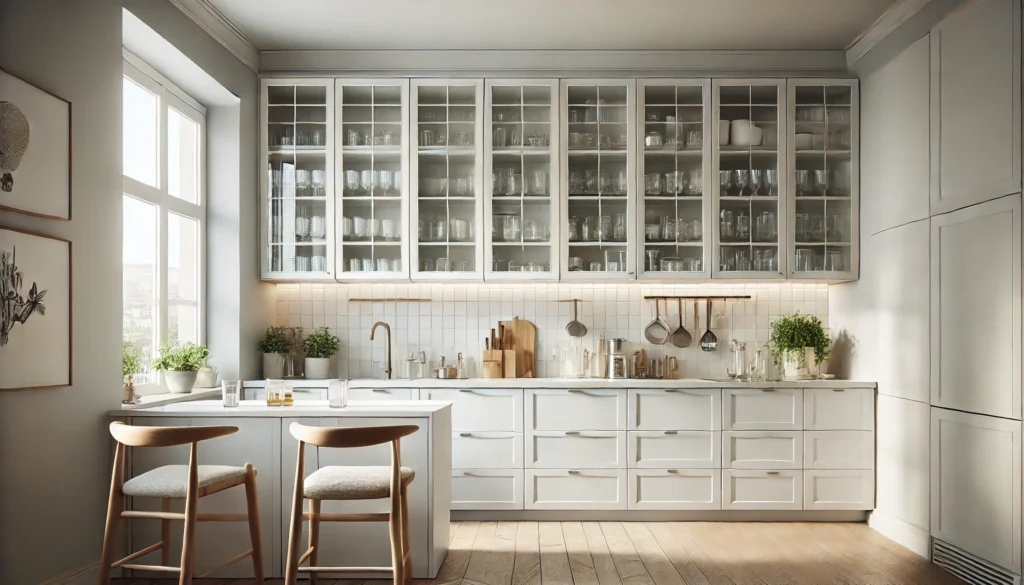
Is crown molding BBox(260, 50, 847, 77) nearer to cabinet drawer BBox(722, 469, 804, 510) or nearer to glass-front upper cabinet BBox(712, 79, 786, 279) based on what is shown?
glass-front upper cabinet BBox(712, 79, 786, 279)

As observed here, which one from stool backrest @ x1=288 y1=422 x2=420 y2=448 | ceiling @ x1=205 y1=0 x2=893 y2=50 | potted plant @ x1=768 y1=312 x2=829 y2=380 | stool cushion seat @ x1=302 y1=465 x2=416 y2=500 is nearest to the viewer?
stool backrest @ x1=288 y1=422 x2=420 y2=448

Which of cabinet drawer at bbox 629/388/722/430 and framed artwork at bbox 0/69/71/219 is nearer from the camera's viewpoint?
framed artwork at bbox 0/69/71/219

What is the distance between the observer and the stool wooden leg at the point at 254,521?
328cm

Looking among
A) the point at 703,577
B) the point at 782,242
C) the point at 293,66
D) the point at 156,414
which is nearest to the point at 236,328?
the point at 156,414

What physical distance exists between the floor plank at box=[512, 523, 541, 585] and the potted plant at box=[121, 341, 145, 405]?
78.7 inches

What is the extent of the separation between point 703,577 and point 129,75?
375cm

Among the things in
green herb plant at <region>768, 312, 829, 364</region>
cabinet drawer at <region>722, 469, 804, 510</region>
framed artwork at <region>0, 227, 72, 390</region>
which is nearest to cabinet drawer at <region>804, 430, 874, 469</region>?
cabinet drawer at <region>722, 469, 804, 510</region>

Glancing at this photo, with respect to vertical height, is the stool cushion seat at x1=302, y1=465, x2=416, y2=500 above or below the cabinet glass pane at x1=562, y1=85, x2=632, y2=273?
below

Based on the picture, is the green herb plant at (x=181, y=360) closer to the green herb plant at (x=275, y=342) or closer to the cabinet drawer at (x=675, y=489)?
the green herb plant at (x=275, y=342)

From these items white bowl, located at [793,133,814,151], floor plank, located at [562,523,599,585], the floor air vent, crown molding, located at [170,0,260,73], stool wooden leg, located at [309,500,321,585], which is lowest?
floor plank, located at [562,523,599,585]

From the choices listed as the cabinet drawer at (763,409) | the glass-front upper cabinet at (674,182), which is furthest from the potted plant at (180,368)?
the cabinet drawer at (763,409)

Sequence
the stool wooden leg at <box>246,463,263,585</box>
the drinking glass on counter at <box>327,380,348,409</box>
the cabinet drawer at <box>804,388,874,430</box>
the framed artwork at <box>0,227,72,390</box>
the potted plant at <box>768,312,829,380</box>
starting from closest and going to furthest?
the framed artwork at <box>0,227,72,390</box> → the stool wooden leg at <box>246,463,263,585</box> → the drinking glass on counter at <box>327,380,348,409</box> → the cabinet drawer at <box>804,388,874,430</box> → the potted plant at <box>768,312,829,380</box>

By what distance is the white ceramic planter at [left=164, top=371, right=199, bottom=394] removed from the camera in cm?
427

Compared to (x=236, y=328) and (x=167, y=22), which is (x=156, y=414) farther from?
(x=167, y=22)
